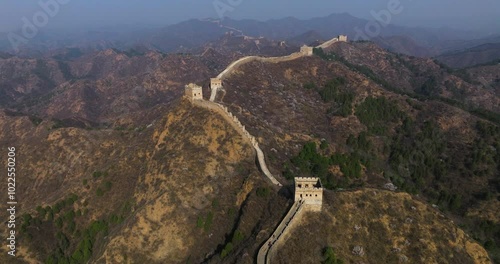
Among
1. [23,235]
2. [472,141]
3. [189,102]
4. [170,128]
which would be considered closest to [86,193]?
[23,235]

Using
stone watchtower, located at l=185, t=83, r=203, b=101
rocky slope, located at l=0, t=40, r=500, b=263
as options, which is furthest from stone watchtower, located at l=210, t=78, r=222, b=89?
stone watchtower, located at l=185, t=83, r=203, b=101

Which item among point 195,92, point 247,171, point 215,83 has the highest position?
point 195,92

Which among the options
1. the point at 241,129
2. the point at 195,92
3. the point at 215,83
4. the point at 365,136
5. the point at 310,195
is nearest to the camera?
the point at 310,195

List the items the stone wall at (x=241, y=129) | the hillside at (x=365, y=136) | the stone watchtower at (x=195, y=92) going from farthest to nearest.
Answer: the stone watchtower at (x=195, y=92), the hillside at (x=365, y=136), the stone wall at (x=241, y=129)

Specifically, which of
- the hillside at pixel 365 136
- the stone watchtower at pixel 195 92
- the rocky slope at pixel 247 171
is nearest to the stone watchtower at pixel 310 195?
the rocky slope at pixel 247 171

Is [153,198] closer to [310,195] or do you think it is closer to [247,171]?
[247,171]

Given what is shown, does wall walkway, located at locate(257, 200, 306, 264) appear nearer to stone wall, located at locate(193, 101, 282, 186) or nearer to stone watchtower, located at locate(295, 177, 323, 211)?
stone watchtower, located at locate(295, 177, 323, 211)

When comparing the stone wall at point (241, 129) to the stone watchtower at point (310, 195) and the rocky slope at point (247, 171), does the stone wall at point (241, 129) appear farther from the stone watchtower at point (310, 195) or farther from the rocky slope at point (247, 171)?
the stone watchtower at point (310, 195)

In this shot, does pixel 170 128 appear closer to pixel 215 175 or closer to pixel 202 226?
pixel 215 175

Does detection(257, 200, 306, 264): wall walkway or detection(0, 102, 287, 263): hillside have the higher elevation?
detection(257, 200, 306, 264): wall walkway

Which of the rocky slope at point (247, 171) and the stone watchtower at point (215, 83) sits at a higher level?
the stone watchtower at point (215, 83)

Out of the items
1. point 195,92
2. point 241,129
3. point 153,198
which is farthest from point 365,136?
point 153,198
